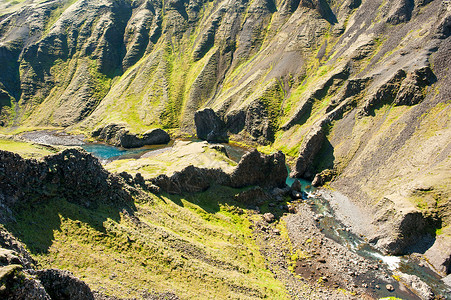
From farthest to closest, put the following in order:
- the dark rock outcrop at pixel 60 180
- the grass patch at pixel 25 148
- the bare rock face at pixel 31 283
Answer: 1. the grass patch at pixel 25 148
2. the dark rock outcrop at pixel 60 180
3. the bare rock face at pixel 31 283

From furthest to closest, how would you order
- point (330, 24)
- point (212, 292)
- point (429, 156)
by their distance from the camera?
point (330, 24), point (429, 156), point (212, 292)

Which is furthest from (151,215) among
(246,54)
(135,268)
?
(246,54)

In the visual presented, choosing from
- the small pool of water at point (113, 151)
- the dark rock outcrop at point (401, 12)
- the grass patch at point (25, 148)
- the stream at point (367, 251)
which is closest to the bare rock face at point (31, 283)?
the grass patch at point (25, 148)

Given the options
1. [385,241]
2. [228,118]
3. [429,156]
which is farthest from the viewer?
[228,118]

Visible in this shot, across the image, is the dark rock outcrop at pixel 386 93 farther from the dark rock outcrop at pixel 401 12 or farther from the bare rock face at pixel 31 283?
the bare rock face at pixel 31 283

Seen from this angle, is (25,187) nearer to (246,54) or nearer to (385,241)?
(385,241)

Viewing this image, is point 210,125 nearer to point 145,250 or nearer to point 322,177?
point 322,177

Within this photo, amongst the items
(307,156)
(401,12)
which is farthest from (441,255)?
(401,12)
